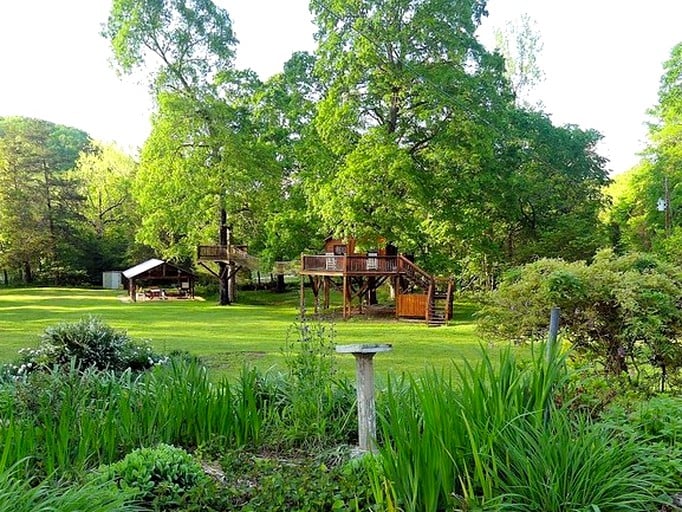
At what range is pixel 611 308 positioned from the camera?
5.34 meters

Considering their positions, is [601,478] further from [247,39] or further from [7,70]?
[7,70]

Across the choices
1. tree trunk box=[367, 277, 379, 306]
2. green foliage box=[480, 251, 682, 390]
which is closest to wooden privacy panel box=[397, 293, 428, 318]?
tree trunk box=[367, 277, 379, 306]

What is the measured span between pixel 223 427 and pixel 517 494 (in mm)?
1773

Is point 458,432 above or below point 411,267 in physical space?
below

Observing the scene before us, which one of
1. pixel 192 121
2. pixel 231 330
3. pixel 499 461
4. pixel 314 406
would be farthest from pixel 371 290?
pixel 499 461

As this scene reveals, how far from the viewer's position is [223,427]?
3.37 meters

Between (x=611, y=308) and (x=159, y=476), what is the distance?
4337 mm

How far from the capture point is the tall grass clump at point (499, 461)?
2273 millimetres

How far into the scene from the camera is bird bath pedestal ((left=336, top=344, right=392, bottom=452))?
3.19 meters

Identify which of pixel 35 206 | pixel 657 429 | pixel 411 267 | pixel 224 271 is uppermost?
pixel 35 206

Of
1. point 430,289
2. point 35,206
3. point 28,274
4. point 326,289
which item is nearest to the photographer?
point 430,289

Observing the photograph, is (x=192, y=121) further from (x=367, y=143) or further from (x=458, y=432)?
(x=458, y=432)

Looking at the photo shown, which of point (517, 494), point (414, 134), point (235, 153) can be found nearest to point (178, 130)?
point (235, 153)

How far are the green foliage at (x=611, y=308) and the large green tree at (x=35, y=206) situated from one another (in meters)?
32.3
